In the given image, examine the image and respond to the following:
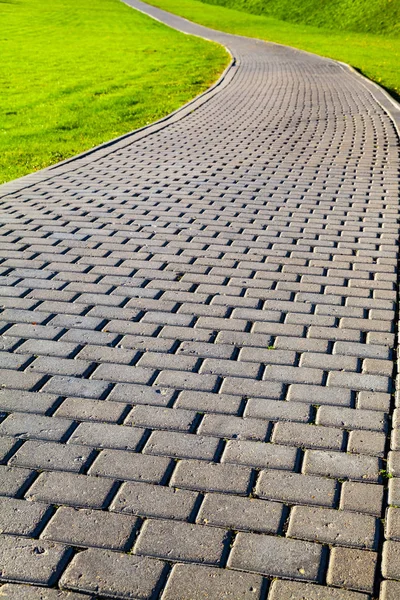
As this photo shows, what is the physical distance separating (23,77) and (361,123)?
10130mm

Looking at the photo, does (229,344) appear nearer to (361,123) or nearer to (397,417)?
(397,417)

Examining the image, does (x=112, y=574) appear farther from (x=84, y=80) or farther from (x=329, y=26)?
(x=329, y=26)

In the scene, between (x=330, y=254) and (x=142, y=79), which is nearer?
(x=330, y=254)

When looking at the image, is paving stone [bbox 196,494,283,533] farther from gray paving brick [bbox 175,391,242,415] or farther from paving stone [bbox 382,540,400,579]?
gray paving brick [bbox 175,391,242,415]

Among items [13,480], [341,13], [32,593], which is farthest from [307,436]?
[341,13]

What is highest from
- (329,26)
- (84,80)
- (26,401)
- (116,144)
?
(26,401)

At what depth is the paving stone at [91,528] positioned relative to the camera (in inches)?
107

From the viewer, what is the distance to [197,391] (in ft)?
12.4

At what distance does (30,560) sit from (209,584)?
2.04 feet

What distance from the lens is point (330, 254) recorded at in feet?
19.5

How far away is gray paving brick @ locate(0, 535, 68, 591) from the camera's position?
255 centimetres

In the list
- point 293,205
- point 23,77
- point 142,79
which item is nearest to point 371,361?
Result: point 293,205

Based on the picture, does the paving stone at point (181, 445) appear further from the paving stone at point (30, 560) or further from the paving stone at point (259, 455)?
the paving stone at point (30, 560)

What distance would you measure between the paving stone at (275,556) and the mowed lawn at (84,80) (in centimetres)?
691
